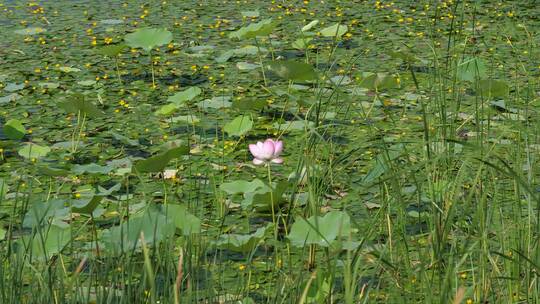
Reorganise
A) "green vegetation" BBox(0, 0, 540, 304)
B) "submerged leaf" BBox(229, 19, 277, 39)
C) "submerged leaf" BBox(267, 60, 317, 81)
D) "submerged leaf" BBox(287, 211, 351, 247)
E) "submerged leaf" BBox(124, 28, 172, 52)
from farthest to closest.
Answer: "submerged leaf" BBox(124, 28, 172, 52) → "submerged leaf" BBox(229, 19, 277, 39) → "submerged leaf" BBox(267, 60, 317, 81) → "submerged leaf" BBox(287, 211, 351, 247) → "green vegetation" BBox(0, 0, 540, 304)

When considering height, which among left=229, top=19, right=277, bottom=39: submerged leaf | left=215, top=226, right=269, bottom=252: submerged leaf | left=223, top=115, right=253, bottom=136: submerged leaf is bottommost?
left=223, top=115, right=253, bottom=136: submerged leaf

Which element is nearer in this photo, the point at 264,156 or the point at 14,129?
the point at 264,156

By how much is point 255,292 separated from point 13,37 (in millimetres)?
2675

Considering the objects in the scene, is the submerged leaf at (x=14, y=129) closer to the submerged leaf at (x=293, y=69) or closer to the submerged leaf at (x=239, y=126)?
the submerged leaf at (x=239, y=126)

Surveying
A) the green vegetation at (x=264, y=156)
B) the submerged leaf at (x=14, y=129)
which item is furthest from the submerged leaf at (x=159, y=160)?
the submerged leaf at (x=14, y=129)

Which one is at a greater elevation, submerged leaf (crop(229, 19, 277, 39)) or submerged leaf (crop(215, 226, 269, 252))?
submerged leaf (crop(215, 226, 269, 252))

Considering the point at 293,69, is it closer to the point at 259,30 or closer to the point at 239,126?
the point at 239,126

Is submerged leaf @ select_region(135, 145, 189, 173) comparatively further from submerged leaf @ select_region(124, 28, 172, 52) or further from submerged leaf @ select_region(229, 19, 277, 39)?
submerged leaf @ select_region(124, 28, 172, 52)

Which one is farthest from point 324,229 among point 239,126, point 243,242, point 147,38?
point 147,38

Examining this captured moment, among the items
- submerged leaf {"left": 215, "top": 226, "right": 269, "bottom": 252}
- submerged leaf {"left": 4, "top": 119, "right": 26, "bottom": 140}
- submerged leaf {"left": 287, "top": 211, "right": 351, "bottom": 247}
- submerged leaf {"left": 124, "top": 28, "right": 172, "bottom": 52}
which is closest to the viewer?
submerged leaf {"left": 287, "top": 211, "right": 351, "bottom": 247}

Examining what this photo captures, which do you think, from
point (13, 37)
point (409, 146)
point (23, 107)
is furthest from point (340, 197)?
point (13, 37)

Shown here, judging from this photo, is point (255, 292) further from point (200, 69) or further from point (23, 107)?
point (200, 69)

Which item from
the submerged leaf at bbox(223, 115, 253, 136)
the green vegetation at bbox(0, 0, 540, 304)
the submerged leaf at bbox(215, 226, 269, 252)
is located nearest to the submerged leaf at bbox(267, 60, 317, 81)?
the green vegetation at bbox(0, 0, 540, 304)

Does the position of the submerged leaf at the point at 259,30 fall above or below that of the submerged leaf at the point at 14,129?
above
